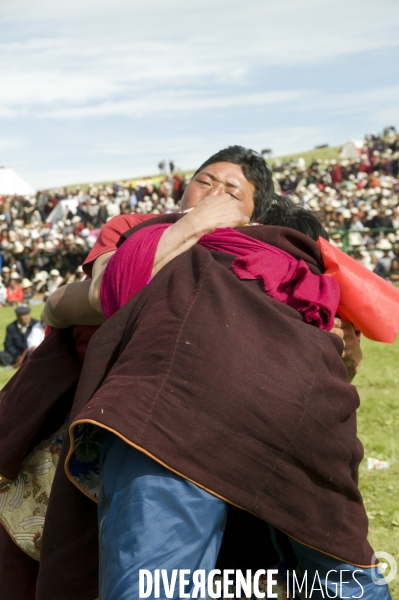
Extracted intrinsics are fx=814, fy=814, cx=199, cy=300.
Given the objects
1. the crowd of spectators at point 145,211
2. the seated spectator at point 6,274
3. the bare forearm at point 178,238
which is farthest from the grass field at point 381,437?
the seated spectator at point 6,274

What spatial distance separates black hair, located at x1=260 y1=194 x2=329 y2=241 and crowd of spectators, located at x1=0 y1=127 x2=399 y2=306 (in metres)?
12.9

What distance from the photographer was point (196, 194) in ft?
9.70

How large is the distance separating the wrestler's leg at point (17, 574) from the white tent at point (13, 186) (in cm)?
3567

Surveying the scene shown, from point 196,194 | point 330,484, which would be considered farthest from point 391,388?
point 330,484

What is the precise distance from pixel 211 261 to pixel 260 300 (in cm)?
19

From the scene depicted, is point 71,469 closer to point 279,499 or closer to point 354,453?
point 279,499

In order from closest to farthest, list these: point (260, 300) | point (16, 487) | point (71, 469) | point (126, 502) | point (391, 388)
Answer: point (126, 502) → point (260, 300) → point (71, 469) → point (16, 487) → point (391, 388)

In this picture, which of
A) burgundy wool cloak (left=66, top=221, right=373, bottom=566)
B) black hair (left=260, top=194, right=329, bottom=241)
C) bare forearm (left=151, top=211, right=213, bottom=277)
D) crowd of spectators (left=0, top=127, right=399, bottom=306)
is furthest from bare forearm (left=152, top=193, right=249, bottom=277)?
crowd of spectators (left=0, top=127, right=399, bottom=306)

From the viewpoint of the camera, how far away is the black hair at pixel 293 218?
8.97 feet

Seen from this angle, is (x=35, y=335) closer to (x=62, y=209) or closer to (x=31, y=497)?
(x=31, y=497)

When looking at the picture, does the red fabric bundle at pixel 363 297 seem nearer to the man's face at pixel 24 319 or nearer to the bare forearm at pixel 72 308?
the bare forearm at pixel 72 308

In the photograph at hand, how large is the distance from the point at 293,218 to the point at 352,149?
4121 centimetres

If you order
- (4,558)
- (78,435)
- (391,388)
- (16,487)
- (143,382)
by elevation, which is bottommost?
(391,388)

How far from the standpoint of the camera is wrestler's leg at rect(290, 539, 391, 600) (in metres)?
2.32
